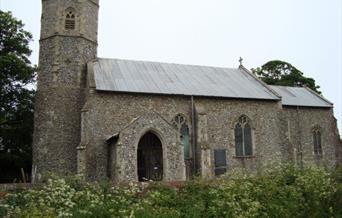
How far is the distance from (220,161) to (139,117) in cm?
742

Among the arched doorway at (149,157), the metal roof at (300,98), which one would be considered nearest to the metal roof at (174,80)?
the metal roof at (300,98)

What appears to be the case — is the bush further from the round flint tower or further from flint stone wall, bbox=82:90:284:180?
the round flint tower

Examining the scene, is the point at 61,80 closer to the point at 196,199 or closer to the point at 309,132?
the point at 196,199

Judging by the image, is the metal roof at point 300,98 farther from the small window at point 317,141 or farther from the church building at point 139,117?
the small window at point 317,141

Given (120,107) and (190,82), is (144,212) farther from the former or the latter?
(190,82)

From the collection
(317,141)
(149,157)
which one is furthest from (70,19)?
(317,141)

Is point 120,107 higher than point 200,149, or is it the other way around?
point 120,107

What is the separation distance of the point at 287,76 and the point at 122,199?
43.0 m

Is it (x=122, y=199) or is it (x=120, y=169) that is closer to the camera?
(x=122, y=199)

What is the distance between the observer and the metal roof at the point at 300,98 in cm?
3114

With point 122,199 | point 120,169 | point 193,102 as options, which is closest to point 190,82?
point 193,102

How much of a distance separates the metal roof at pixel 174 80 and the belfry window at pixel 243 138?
190cm

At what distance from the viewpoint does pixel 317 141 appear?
3102cm

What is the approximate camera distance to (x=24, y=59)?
24938 mm
